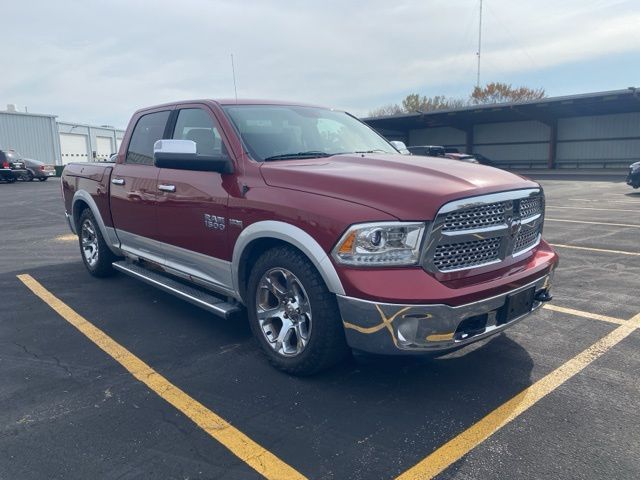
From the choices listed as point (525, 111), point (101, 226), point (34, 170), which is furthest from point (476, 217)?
point (525, 111)

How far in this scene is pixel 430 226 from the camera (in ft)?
9.52

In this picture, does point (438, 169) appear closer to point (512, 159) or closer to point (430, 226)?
point (430, 226)

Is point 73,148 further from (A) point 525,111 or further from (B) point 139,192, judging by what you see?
(B) point 139,192

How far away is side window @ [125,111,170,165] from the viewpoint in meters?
4.96

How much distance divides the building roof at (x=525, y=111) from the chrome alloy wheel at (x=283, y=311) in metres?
28.6

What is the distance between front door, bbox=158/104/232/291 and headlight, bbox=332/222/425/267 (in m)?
1.25

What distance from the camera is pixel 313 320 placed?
3.19 meters

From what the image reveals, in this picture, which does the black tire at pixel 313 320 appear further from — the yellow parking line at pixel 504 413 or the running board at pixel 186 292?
the yellow parking line at pixel 504 413

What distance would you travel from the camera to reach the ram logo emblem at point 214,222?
388 centimetres

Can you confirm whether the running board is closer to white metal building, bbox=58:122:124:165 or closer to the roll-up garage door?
white metal building, bbox=58:122:124:165

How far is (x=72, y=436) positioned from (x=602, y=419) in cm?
293

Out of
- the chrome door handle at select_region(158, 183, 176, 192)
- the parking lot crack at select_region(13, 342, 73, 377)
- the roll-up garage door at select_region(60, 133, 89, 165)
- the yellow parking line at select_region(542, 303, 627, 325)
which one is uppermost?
the roll-up garage door at select_region(60, 133, 89, 165)

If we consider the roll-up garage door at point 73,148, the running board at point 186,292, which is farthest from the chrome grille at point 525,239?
the roll-up garage door at point 73,148

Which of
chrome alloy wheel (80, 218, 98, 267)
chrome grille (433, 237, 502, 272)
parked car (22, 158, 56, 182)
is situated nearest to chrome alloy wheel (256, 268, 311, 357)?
chrome grille (433, 237, 502, 272)
